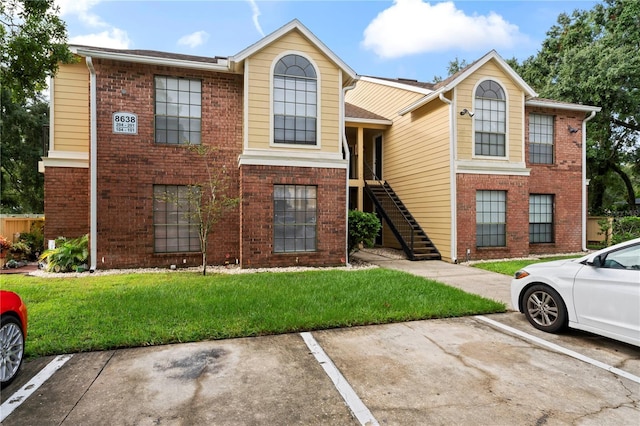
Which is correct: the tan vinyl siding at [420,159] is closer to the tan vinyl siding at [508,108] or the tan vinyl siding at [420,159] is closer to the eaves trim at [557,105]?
the tan vinyl siding at [508,108]

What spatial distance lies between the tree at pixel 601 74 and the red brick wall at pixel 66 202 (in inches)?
812

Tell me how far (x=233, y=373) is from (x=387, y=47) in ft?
78.7

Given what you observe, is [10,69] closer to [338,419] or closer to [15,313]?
[15,313]

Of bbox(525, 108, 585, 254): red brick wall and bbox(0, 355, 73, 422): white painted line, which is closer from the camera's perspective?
bbox(0, 355, 73, 422): white painted line

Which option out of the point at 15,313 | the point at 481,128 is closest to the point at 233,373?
the point at 15,313

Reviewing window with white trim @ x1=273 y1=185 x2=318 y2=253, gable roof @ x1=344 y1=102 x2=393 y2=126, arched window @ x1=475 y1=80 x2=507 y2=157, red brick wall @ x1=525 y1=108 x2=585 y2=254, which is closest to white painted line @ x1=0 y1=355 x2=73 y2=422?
window with white trim @ x1=273 y1=185 x2=318 y2=253

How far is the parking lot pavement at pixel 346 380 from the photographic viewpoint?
277 cm

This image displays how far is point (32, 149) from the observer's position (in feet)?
72.7

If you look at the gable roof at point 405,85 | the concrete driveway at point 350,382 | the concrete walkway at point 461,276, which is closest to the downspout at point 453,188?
the concrete walkway at point 461,276

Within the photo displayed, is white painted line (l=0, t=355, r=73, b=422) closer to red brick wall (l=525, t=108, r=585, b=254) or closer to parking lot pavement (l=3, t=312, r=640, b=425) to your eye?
parking lot pavement (l=3, t=312, r=640, b=425)

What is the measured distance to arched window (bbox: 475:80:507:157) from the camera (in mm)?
11469

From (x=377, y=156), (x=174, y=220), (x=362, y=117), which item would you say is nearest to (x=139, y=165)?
(x=174, y=220)

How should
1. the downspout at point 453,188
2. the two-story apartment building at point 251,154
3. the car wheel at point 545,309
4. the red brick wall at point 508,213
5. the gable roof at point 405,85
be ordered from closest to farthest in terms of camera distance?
the car wheel at point 545,309 → the two-story apartment building at point 251,154 → the downspout at point 453,188 → the red brick wall at point 508,213 → the gable roof at point 405,85

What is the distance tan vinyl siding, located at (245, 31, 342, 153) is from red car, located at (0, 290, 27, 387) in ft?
21.6
